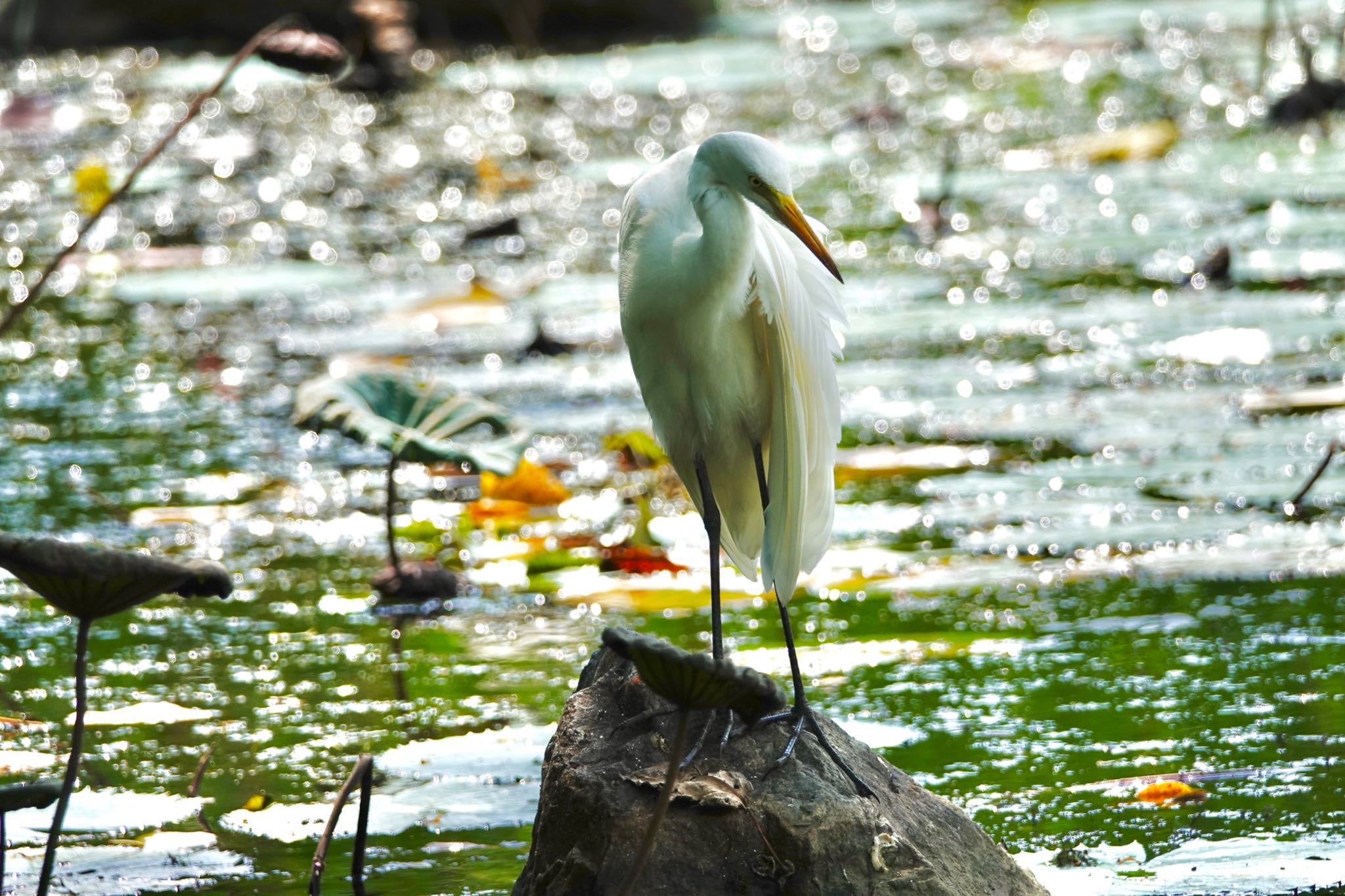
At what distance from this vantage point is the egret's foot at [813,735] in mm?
2838

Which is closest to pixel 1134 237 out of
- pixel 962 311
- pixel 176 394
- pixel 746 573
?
pixel 962 311

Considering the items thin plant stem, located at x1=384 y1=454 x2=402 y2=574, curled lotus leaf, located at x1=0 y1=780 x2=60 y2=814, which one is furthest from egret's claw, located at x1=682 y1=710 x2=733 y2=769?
thin plant stem, located at x1=384 y1=454 x2=402 y2=574

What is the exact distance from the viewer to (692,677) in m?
2.18

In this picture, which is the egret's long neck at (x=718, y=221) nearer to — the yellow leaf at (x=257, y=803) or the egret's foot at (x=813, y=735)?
the egret's foot at (x=813, y=735)

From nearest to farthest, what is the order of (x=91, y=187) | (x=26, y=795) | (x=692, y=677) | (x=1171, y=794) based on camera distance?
(x=692, y=677), (x=26, y=795), (x=1171, y=794), (x=91, y=187)

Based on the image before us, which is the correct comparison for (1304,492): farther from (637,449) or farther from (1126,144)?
(1126,144)

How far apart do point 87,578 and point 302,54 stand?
1.07m

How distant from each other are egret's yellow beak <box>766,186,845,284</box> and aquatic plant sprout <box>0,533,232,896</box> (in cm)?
94

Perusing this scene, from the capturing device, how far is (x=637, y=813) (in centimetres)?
268

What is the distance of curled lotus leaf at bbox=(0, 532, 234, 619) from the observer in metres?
2.21

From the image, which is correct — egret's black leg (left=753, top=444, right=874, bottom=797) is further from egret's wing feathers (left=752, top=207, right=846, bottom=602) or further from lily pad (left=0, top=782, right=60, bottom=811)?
lily pad (left=0, top=782, right=60, bottom=811)

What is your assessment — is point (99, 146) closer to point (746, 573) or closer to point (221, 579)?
point (746, 573)

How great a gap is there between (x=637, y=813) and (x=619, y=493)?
8.59ft

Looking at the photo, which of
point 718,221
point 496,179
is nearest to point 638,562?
point 718,221
